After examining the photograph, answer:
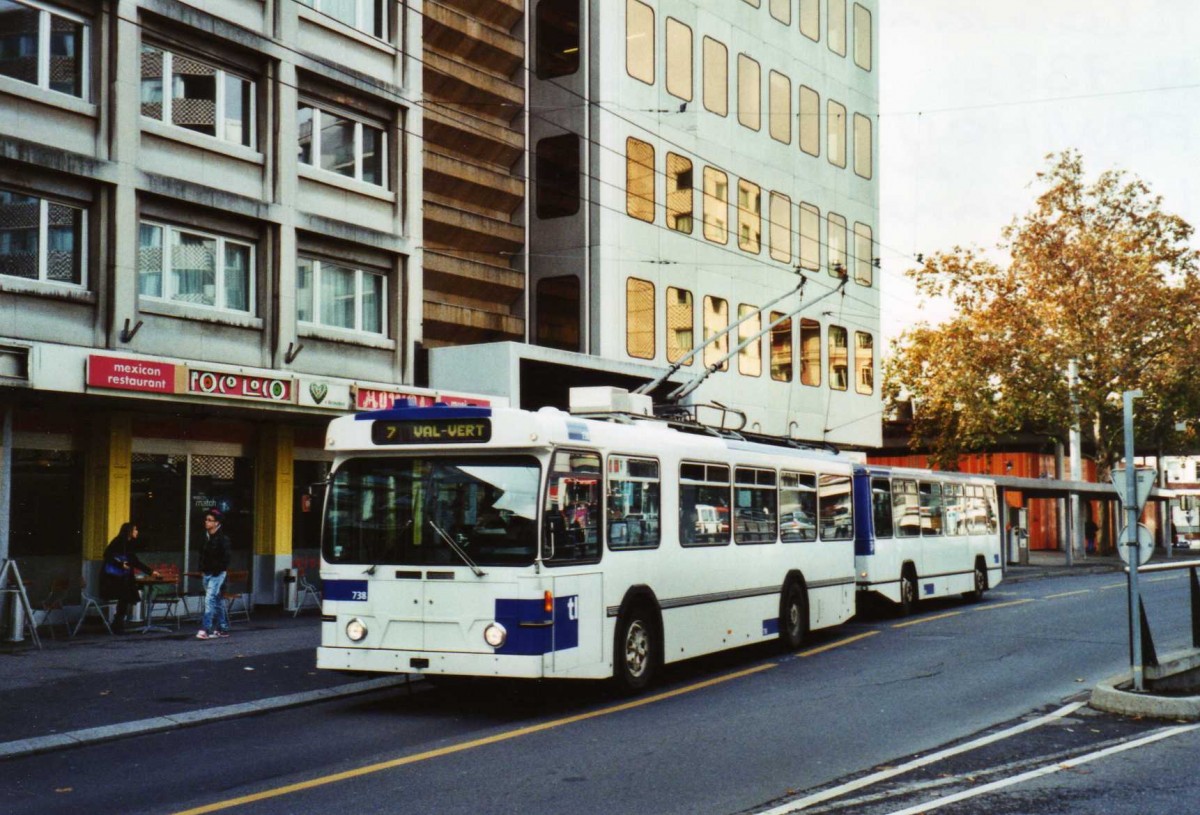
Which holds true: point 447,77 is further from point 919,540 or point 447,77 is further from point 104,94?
point 919,540

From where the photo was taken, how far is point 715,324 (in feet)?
111

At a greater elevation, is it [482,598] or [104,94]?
[104,94]

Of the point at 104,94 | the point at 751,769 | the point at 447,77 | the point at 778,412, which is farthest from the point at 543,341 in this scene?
the point at 751,769

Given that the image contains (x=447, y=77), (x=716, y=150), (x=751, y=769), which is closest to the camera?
(x=751, y=769)

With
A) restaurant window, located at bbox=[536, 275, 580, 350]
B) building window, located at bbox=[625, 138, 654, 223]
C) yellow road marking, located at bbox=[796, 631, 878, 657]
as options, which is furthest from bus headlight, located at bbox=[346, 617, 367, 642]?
building window, located at bbox=[625, 138, 654, 223]

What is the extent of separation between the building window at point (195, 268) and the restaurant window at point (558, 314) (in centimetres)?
984

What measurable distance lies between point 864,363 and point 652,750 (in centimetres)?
3306

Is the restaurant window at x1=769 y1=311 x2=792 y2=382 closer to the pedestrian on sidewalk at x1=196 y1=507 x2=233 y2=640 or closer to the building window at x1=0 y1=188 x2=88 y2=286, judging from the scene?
the pedestrian on sidewalk at x1=196 y1=507 x2=233 y2=640

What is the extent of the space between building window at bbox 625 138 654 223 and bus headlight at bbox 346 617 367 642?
787 inches

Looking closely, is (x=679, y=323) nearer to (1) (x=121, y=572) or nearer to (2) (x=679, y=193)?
(2) (x=679, y=193)

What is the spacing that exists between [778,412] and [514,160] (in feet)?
38.6

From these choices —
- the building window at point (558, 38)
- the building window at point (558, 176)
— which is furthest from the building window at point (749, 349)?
the building window at point (558, 38)

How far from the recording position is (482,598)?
1139 cm

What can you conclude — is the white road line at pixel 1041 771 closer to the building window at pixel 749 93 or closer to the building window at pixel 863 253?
the building window at pixel 749 93
